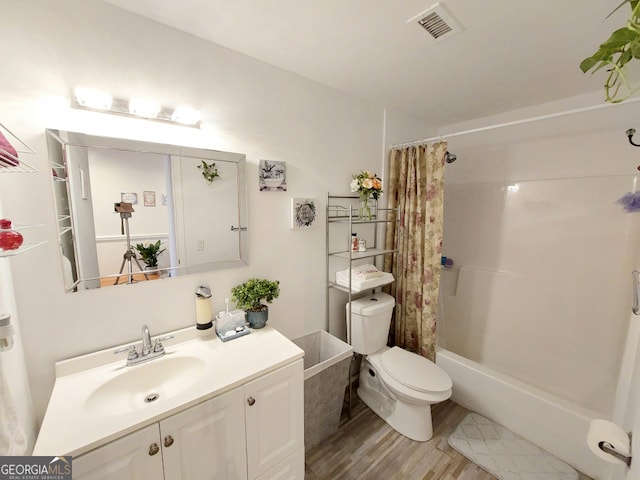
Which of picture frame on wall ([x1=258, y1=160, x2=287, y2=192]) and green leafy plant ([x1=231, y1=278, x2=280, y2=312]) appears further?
picture frame on wall ([x1=258, y1=160, x2=287, y2=192])

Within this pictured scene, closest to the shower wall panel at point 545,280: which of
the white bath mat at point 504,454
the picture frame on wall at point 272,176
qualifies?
the white bath mat at point 504,454

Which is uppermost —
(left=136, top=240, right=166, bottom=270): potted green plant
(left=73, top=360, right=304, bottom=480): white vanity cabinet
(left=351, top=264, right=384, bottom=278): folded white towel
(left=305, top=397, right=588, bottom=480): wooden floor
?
(left=136, top=240, right=166, bottom=270): potted green plant

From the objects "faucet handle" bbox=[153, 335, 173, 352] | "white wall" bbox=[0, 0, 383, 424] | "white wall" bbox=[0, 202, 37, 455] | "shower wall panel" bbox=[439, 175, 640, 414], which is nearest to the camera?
"white wall" bbox=[0, 202, 37, 455]

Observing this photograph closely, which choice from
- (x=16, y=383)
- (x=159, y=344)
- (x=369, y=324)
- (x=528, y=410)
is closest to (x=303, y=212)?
(x=369, y=324)

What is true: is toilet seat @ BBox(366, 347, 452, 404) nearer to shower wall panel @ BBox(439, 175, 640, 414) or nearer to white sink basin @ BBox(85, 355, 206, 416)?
shower wall panel @ BBox(439, 175, 640, 414)

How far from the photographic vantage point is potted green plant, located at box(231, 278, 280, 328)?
152 centimetres

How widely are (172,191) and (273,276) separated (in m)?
0.78

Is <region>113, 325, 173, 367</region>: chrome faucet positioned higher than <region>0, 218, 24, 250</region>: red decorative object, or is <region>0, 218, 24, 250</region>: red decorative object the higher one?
<region>0, 218, 24, 250</region>: red decorative object

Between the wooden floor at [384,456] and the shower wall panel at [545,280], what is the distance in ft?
2.45

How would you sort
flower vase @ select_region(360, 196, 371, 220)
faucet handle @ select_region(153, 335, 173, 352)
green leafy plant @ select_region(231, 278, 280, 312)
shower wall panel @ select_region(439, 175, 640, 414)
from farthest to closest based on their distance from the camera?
1. flower vase @ select_region(360, 196, 371, 220)
2. shower wall panel @ select_region(439, 175, 640, 414)
3. green leafy plant @ select_region(231, 278, 280, 312)
4. faucet handle @ select_region(153, 335, 173, 352)

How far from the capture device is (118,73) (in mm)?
1185

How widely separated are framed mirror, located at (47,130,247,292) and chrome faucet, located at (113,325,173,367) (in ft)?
0.91

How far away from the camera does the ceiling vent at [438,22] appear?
1.17 meters

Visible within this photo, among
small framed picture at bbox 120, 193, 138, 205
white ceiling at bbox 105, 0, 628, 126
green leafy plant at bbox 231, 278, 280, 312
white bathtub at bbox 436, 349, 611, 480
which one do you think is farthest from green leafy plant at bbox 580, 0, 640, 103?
white bathtub at bbox 436, 349, 611, 480
